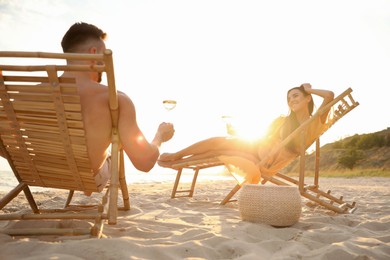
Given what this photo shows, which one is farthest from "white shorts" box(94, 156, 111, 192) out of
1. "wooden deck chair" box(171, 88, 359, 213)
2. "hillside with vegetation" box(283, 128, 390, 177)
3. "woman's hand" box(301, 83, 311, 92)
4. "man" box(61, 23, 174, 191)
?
"hillside with vegetation" box(283, 128, 390, 177)

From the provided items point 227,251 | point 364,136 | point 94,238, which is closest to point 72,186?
point 94,238

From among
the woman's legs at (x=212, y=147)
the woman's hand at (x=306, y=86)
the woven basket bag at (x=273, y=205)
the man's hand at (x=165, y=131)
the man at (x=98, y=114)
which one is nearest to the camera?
the man at (x=98, y=114)

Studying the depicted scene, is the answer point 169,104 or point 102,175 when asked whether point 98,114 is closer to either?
point 102,175

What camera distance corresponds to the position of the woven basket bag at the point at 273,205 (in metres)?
2.75

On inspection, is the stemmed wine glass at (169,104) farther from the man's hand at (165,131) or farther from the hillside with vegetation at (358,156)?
the hillside with vegetation at (358,156)

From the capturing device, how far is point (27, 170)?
2572 millimetres

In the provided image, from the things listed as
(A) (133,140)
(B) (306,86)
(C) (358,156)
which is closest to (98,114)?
(A) (133,140)

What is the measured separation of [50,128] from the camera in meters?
2.20

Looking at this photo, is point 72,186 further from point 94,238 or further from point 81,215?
point 94,238

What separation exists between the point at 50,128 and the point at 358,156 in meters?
28.6

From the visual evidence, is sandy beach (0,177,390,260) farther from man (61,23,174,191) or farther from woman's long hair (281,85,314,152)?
woman's long hair (281,85,314,152)

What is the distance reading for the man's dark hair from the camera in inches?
93.9

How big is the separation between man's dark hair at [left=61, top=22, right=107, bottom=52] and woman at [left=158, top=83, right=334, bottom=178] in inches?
91.2

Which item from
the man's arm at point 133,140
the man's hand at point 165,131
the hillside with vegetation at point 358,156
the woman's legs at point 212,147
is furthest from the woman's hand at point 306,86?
the hillside with vegetation at point 358,156
